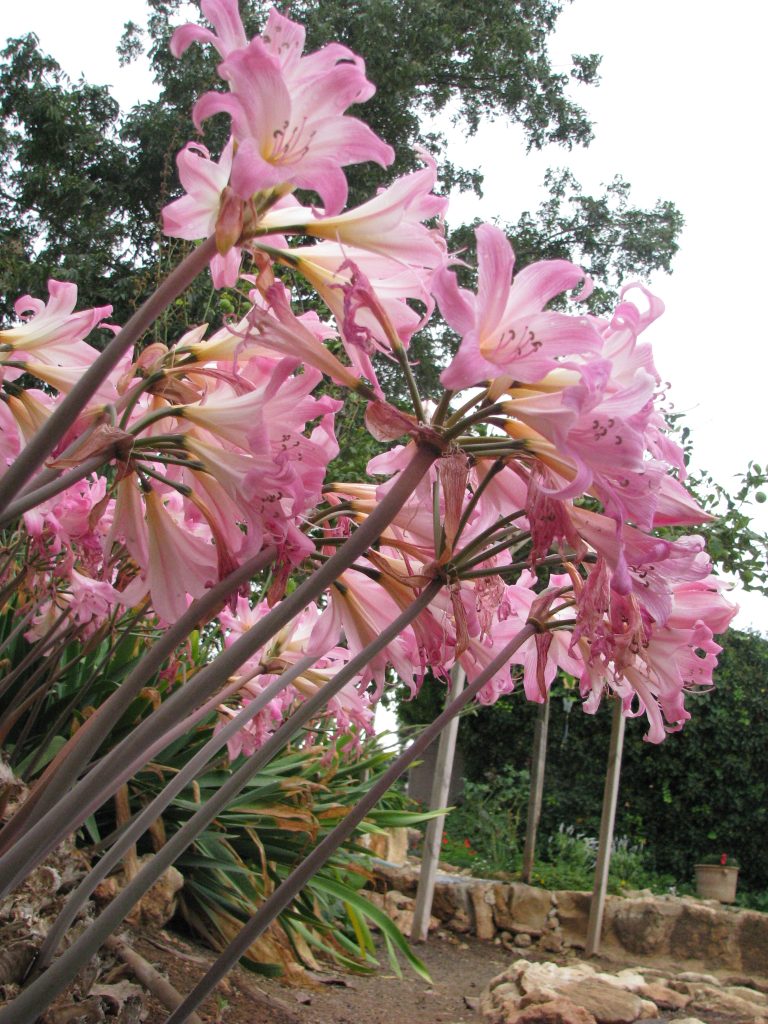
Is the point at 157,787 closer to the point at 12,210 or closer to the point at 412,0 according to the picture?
the point at 12,210

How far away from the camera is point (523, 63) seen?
46.5 ft

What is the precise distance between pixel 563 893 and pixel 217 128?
9629mm

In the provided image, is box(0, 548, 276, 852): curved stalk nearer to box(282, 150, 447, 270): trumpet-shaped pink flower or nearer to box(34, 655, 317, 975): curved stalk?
box(34, 655, 317, 975): curved stalk

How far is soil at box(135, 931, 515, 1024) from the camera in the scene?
110 inches

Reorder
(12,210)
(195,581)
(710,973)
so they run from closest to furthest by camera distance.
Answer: (195,581)
(710,973)
(12,210)

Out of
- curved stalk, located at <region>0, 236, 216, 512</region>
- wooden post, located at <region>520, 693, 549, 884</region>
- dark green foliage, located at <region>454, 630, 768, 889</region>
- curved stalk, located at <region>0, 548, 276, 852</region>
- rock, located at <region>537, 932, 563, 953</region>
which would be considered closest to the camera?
curved stalk, located at <region>0, 236, 216, 512</region>

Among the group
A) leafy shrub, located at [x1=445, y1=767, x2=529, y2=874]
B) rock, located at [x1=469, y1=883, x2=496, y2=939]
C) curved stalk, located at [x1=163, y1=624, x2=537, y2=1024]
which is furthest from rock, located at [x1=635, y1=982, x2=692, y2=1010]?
curved stalk, located at [x1=163, y1=624, x2=537, y2=1024]

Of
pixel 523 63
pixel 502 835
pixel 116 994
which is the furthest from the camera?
pixel 523 63

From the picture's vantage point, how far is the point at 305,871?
Result: 1095mm

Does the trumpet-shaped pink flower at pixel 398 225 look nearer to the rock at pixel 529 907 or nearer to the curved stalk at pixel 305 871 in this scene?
the curved stalk at pixel 305 871

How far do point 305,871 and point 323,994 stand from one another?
9.38 feet

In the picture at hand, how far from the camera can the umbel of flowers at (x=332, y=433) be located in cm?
88

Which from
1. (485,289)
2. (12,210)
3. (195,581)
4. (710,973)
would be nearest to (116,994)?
(195,581)

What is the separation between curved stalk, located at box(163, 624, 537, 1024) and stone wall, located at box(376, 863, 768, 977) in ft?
20.6
